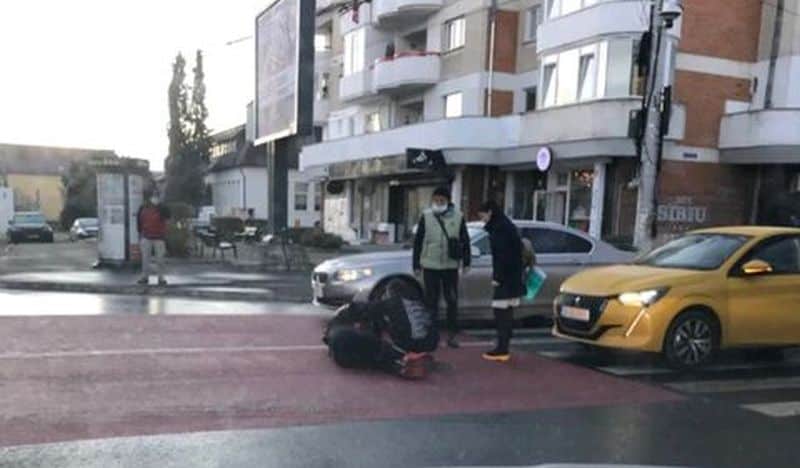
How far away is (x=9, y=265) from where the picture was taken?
19703mm

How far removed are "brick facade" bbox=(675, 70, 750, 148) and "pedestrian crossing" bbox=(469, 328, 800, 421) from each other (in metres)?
13.0

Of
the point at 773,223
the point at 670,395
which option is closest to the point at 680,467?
the point at 670,395

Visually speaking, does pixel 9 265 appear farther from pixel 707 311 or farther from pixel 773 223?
pixel 773 223

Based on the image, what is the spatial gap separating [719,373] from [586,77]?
14362 mm

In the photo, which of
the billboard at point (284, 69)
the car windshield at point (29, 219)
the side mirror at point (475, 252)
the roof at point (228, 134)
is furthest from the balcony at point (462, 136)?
the roof at point (228, 134)

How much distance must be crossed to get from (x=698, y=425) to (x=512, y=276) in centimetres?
281

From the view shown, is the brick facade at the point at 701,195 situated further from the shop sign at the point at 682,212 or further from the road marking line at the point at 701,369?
the road marking line at the point at 701,369

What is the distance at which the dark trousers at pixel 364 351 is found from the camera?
7742mm

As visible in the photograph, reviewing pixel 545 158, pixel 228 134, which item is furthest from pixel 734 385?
pixel 228 134

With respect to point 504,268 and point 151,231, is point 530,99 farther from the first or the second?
point 504,268

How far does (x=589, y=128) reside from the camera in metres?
20.4

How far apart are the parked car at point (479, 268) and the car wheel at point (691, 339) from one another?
2.87 metres

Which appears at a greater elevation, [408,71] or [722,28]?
[722,28]

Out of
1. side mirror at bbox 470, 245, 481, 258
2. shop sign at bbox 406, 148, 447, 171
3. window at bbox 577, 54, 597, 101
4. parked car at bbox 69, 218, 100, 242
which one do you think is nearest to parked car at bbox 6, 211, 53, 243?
parked car at bbox 69, 218, 100, 242
